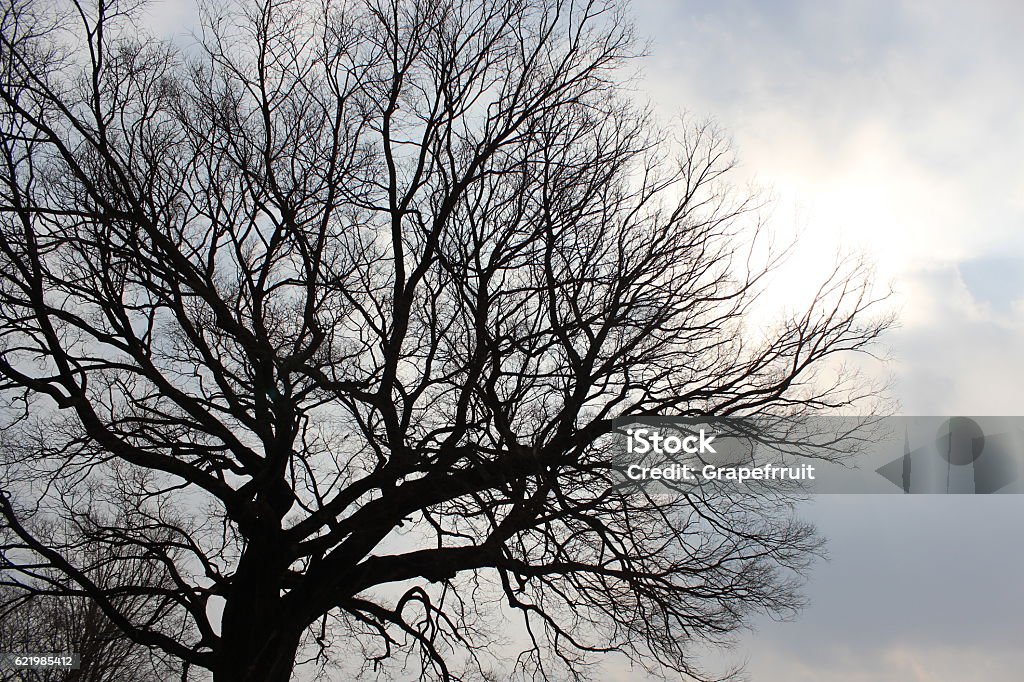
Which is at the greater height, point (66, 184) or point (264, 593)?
point (66, 184)

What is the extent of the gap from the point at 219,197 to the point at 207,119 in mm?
1191

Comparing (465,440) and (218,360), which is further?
(218,360)

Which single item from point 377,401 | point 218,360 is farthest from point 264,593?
point 377,401

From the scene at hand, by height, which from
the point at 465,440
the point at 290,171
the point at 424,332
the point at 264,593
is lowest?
the point at 264,593

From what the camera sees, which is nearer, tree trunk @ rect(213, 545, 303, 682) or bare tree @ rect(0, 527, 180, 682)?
tree trunk @ rect(213, 545, 303, 682)

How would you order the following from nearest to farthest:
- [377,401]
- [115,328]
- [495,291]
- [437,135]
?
1. [377,401]
2. [495,291]
3. [115,328]
4. [437,135]

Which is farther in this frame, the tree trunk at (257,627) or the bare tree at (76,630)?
the bare tree at (76,630)

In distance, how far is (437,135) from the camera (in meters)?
10.2

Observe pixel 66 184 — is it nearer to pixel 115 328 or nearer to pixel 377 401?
pixel 115 328

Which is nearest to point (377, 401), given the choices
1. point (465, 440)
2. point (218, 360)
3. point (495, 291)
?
point (465, 440)

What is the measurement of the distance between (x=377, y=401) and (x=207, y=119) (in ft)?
18.1

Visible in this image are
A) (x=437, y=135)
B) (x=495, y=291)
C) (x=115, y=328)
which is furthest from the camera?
(x=437, y=135)

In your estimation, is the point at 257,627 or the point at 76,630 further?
the point at 76,630

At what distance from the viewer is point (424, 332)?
29.3ft
